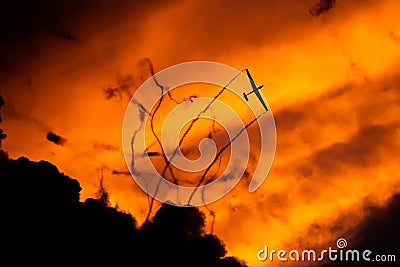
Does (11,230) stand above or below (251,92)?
below

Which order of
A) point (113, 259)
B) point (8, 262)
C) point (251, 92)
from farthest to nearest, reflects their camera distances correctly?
point (113, 259) → point (8, 262) → point (251, 92)

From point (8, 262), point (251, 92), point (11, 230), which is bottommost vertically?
point (8, 262)

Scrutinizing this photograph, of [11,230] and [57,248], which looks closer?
[11,230]

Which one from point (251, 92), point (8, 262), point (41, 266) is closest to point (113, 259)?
point (41, 266)

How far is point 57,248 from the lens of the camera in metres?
161

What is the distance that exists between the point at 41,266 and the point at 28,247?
8.19 meters

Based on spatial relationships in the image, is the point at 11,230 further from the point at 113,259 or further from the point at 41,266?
the point at 113,259

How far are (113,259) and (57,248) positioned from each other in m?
30.4

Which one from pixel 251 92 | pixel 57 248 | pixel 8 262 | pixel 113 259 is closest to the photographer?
pixel 251 92

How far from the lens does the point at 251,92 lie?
11162 cm

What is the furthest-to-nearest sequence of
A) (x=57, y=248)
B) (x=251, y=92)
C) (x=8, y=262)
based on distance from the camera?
(x=57, y=248) < (x=8, y=262) < (x=251, y=92)

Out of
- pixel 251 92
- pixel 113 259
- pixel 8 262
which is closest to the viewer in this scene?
pixel 251 92

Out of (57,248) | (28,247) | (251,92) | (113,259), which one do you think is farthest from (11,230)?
(251,92)

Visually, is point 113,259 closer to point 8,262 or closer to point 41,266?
point 41,266
